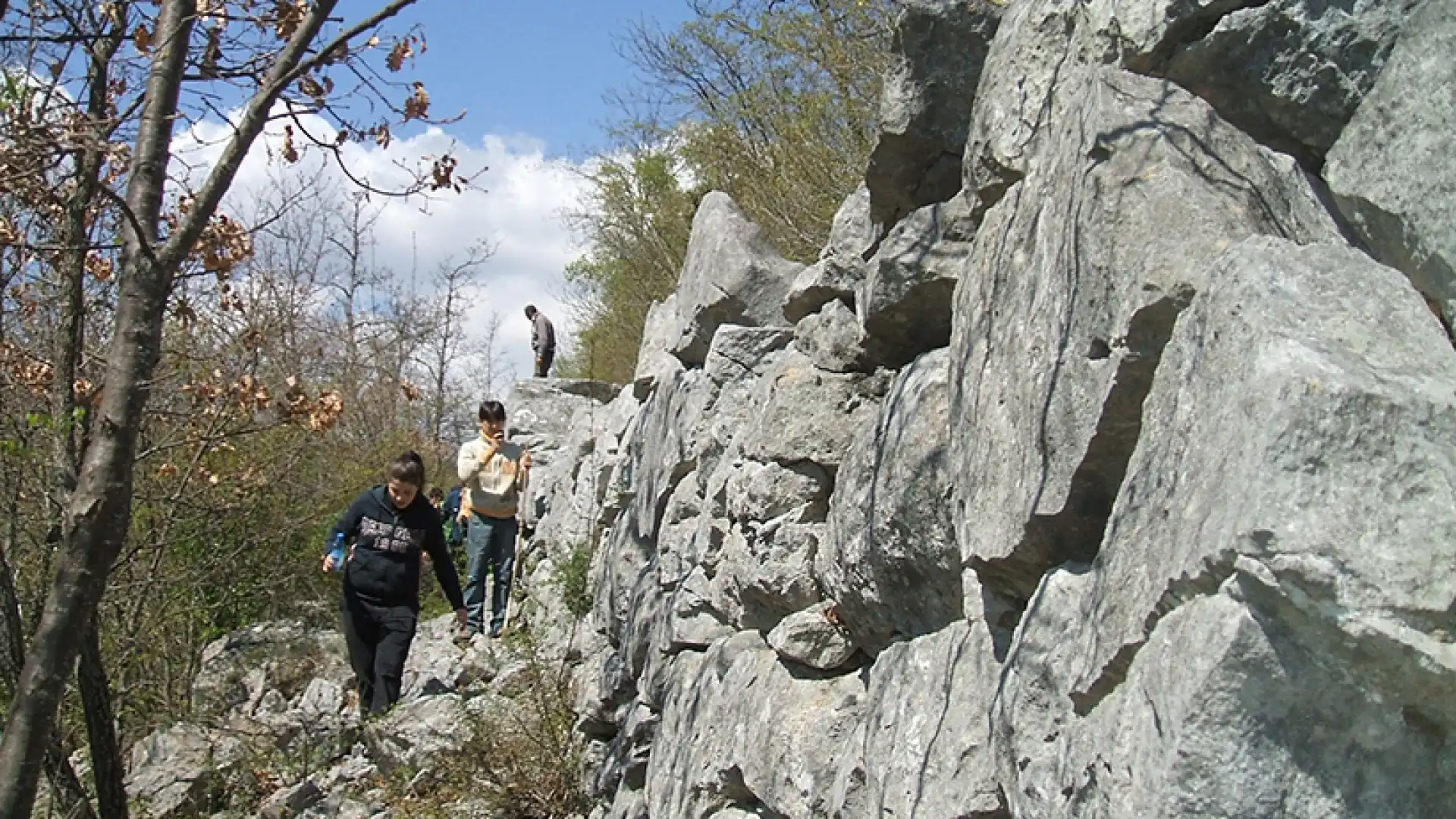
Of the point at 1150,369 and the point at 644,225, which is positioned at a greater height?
the point at 644,225

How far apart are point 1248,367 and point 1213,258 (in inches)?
15.2

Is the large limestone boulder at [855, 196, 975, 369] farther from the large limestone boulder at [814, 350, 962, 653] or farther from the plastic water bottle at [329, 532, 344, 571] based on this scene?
the plastic water bottle at [329, 532, 344, 571]

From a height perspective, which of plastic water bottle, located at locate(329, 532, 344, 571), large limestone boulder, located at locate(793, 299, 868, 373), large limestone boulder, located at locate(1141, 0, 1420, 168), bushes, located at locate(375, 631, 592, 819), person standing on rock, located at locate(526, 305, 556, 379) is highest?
person standing on rock, located at locate(526, 305, 556, 379)

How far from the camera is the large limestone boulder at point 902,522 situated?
3109 millimetres

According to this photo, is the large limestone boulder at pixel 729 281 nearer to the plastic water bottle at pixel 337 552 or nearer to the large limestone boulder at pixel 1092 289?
the plastic water bottle at pixel 337 552

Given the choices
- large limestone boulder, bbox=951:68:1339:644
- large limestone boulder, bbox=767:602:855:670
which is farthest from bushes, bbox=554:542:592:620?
large limestone boulder, bbox=951:68:1339:644

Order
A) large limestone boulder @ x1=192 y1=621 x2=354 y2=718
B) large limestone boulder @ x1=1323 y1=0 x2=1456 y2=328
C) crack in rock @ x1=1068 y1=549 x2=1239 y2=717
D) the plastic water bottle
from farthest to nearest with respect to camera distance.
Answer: large limestone boulder @ x1=192 y1=621 x2=354 y2=718 < the plastic water bottle < large limestone boulder @ x1=1323 y1=0 x2=1456 y2=328 < crack in rock @ x1=1068 y1=549 x2=1239 y2=717

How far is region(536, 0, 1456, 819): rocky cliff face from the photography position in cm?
172

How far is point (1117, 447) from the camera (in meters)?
2.33

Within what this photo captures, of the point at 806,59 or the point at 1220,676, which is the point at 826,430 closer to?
the point at 1220,676

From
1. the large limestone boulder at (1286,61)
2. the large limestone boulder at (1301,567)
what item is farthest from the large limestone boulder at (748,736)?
the large limestone boulder at (1286,61)

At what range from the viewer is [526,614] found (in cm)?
860

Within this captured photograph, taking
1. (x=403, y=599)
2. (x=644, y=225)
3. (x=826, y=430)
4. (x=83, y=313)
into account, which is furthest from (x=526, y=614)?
(x=644, y=225)

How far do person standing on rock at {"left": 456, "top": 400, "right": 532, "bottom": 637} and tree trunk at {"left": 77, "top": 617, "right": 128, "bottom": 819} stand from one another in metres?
3.22
